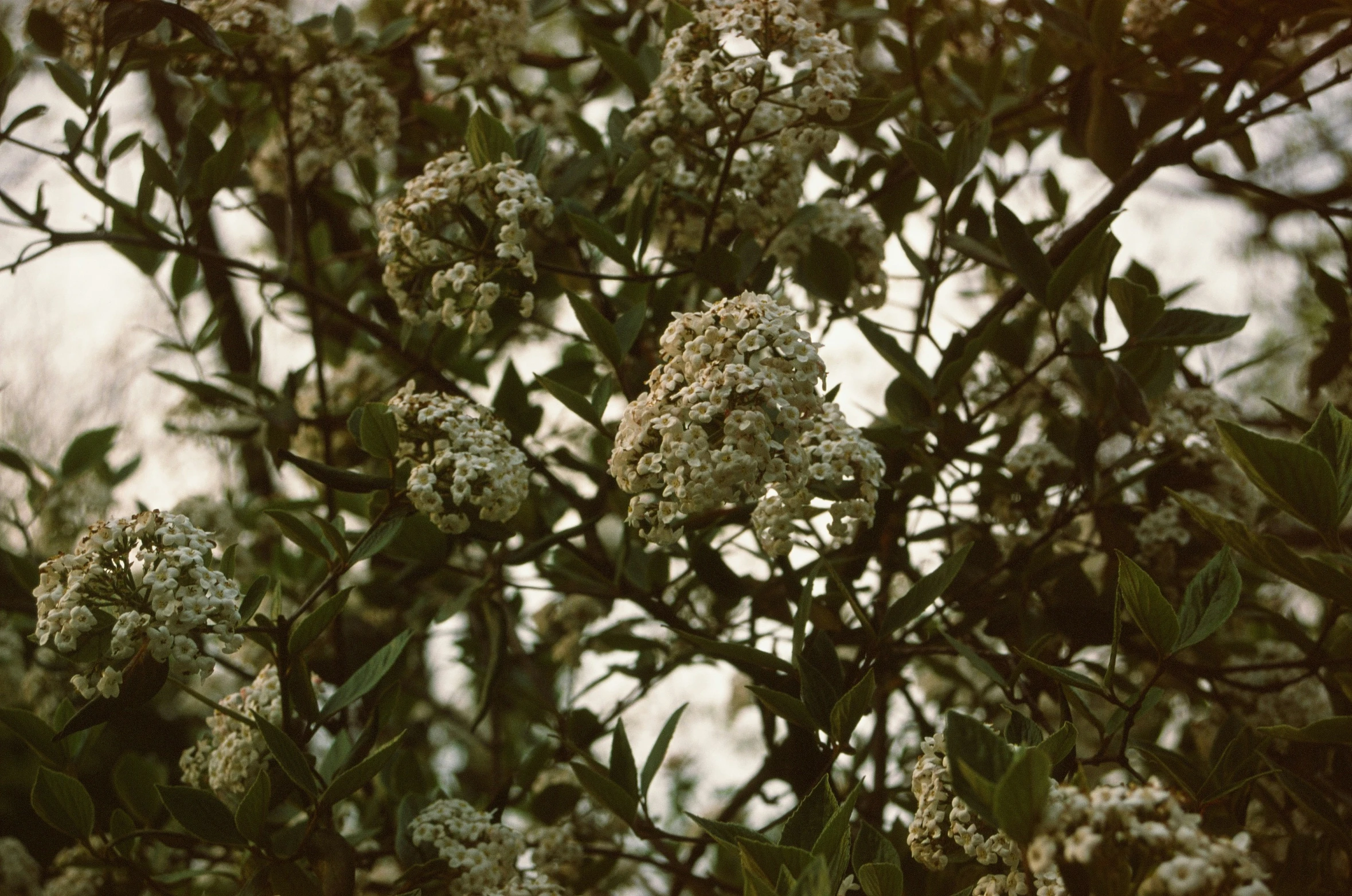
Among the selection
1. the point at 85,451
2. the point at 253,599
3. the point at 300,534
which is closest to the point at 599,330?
the point at 300,534

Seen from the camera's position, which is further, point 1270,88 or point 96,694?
point 1270,88

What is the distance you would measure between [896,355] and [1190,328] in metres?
0.49

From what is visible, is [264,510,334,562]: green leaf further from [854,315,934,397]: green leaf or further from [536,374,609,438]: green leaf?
[854,315,934,397]: green leaf

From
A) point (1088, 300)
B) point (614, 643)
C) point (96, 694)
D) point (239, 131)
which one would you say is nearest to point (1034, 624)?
point (614, 643)

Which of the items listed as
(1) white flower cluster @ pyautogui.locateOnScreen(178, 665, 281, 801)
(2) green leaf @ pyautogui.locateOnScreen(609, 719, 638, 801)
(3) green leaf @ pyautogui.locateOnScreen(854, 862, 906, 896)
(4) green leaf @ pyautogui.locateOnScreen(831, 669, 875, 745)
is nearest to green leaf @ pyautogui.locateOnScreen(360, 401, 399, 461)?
(1) white flower cluster @ pyautogui.locateOnScreen(178, 665, 281, 801)

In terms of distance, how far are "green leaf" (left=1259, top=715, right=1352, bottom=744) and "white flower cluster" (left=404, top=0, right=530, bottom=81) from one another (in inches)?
81.1

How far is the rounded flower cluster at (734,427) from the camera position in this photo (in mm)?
1459

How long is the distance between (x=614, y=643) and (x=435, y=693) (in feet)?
6.96

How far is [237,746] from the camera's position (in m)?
1.88

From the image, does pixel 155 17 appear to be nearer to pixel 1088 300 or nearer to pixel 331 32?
pixel 331 32

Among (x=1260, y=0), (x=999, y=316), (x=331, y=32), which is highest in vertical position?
(x=331, y=32)

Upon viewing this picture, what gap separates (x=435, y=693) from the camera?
442 cm

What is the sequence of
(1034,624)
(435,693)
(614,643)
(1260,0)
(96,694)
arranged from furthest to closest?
(435,693) < (614,643) < (1260,0) < (1034,624) < (96,694)

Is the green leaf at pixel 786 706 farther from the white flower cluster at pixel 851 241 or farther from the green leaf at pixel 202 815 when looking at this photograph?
the white flower cluster at pixel 851 241
